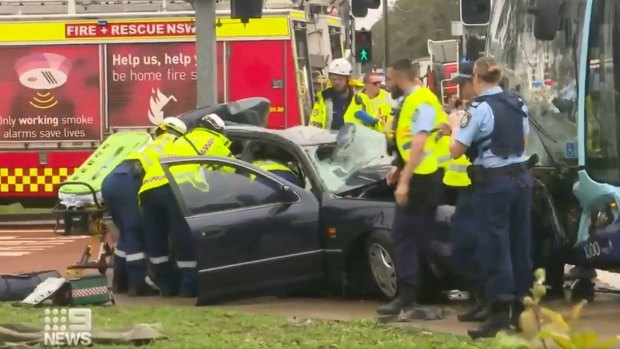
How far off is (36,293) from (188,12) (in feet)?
37.3

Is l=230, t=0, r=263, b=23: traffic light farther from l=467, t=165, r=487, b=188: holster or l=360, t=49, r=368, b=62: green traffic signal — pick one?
l=360, t=49, r=368, b=62: green traffic signal

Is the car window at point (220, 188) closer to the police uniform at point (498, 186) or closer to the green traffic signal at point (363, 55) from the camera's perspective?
the police uniform at point (498, 186)

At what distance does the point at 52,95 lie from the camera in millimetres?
20859

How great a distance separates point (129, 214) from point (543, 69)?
3597 millimetres

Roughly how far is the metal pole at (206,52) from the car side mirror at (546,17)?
5.37 metres

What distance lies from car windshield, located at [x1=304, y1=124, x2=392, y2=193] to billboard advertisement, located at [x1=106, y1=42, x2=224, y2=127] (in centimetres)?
939

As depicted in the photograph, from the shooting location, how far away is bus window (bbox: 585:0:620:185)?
966 cm

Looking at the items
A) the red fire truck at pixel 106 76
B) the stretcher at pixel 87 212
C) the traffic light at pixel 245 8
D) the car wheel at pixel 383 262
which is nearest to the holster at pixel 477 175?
the car wheel at pixel 383 262

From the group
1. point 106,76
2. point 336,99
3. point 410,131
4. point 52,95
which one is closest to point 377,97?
point 336,99

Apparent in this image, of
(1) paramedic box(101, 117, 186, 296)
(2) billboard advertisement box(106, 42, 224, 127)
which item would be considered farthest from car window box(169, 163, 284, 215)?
(2) billboard advertisement box(106, 42, 224, 127)

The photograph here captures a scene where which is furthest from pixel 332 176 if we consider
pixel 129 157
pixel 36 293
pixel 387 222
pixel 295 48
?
pixel 295 48

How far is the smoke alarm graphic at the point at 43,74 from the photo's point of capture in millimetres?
20859

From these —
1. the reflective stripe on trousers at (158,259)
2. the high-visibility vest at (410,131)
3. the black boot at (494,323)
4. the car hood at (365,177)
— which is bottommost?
the reflective stripe on trousers at (158,259)

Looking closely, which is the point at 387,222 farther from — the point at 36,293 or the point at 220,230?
the point at 36,293
